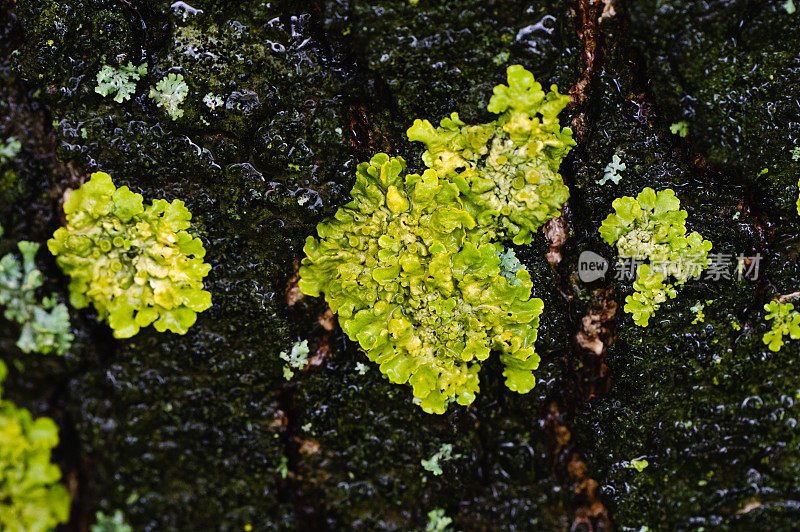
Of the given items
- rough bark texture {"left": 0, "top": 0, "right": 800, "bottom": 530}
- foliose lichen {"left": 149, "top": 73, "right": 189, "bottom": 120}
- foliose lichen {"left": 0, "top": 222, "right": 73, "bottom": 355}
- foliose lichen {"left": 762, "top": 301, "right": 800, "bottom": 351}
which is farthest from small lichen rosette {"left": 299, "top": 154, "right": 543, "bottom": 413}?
foliose lichen {"left": 762, "top": 301, "right": 800, "bottom": 351}

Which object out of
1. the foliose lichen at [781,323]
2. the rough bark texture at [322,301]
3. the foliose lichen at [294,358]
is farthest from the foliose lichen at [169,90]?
the foliose lichen at [781,323]

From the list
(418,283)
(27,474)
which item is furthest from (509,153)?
(27,474)

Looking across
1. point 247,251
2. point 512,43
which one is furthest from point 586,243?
point 247,251

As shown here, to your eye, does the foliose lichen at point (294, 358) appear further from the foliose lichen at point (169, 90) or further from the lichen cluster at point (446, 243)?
the foliose lichen at point (169, 90)

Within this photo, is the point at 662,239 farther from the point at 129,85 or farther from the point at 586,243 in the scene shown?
the point at 129,85

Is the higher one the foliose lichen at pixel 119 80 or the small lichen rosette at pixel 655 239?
the foliose lichen at pixel 119 80

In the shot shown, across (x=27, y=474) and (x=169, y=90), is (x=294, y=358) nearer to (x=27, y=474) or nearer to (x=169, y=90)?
(x=27, y=474)
